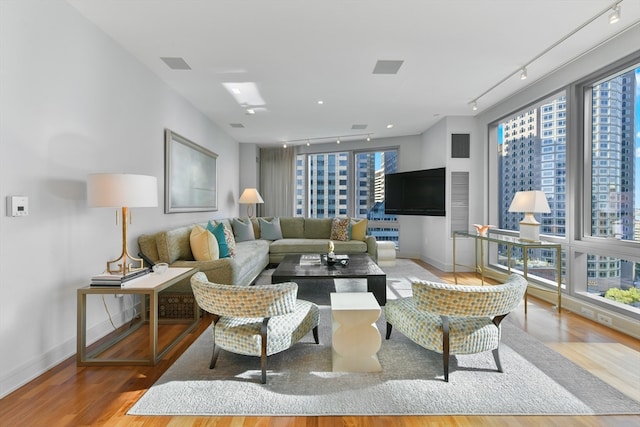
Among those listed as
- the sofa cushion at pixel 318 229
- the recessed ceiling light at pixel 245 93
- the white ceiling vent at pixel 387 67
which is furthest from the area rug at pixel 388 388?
the sofa cushion at pixel 318 229

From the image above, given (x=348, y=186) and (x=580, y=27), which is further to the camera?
(x=348, y=186)

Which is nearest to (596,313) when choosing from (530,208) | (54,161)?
(530,208)

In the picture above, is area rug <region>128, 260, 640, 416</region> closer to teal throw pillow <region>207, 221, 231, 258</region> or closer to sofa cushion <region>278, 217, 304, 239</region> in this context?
teal throw pillow <region>207, 221, 231, 258</region>

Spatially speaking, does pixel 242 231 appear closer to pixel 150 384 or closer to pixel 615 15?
pixel 150 384

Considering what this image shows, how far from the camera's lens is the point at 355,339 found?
2279mm

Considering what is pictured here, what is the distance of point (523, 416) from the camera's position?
178 centimetres

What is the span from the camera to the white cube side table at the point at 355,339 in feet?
7.35

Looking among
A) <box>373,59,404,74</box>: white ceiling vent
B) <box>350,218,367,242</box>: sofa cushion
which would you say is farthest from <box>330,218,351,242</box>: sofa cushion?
<box>373,59,404,74</box>: white ceiling vent

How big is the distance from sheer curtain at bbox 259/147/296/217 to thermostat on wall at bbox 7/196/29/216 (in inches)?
230

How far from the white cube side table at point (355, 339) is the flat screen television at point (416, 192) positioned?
4161 mm

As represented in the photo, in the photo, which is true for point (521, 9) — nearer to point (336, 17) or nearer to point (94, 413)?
point (336, 17)

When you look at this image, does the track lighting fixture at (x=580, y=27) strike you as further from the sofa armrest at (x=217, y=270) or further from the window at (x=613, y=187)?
the sofa armrest at (x=217, y=270)

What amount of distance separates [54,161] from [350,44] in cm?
260

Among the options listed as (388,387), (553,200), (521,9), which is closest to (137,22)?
(521,9)
